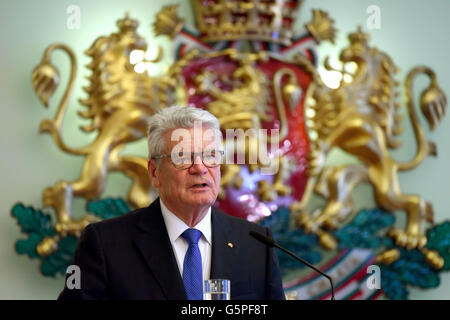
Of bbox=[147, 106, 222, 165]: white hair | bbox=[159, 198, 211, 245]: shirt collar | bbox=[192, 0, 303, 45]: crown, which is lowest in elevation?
bbox=[159, 198, 211, 245]: shirt collar

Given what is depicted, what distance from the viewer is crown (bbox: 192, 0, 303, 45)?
3848mm

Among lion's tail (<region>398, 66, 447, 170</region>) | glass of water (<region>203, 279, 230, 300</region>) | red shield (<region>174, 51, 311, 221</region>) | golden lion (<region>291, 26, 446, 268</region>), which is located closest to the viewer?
glass of water (<region>203, 279, 230, 300</region>)

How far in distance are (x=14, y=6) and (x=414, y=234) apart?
229 cm

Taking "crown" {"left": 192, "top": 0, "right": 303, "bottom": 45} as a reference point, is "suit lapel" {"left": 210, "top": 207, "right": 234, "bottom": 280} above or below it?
below

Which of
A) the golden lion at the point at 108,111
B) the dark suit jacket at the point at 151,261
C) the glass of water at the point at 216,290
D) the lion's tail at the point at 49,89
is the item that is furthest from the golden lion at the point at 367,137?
the glass of water at the point at 216,290

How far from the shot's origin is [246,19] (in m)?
3.92

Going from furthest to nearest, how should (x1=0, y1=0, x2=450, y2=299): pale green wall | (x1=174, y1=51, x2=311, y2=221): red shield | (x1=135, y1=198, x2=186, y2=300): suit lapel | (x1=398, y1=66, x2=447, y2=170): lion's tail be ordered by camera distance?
(x1=398, y1=66, x2=447, y2=170): lion's tail < (x1=174, y1=51, x2=311, y2=221): red shield < (x1=0, y1=0, x2=450, y2=299): pale green wall < (x1=135, y1=198, x2=186, y2=300): suit lapel

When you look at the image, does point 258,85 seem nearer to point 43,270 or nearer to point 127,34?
point 127,34

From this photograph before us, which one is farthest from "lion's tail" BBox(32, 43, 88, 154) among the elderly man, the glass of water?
the glass of water

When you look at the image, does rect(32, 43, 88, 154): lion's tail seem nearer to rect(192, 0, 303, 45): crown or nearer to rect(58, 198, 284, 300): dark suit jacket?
rect(192, 0, 303, 45): crown

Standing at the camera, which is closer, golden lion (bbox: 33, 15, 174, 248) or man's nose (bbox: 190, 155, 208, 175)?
man's nose (bbox: 190, 155, 208, 175)
